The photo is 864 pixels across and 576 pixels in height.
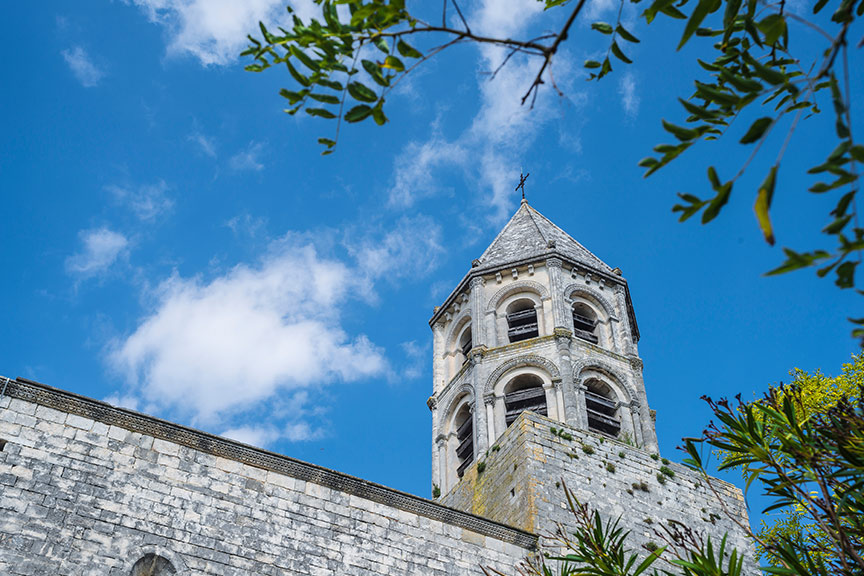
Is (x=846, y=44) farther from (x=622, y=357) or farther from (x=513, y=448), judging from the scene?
(x=622, y=357)

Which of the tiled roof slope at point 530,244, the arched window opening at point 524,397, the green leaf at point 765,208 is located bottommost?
the green leaf at point 765,208

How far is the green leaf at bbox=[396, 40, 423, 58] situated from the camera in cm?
375

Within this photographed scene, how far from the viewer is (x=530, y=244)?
1944cm

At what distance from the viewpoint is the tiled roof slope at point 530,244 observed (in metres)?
18.8

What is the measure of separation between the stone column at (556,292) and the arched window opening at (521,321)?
0.55 metres

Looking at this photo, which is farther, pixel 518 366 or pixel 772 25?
pixel 518 366

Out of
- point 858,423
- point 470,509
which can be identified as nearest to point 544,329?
point 470,509

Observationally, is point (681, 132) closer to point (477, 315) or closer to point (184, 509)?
point (184, 509)

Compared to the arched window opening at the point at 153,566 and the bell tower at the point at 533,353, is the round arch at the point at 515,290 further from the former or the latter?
the arched window opening at the point at 153,566

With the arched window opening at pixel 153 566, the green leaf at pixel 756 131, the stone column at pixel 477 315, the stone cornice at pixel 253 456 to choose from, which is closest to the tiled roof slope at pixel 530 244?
the stone column at pixel 477 315

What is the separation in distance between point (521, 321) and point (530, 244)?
2.26 metres

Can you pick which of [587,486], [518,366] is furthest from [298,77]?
[518,366]

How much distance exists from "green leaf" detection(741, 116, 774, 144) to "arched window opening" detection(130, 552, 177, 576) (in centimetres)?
816

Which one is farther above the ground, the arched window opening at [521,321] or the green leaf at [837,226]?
the arched window opening at [521,321]
